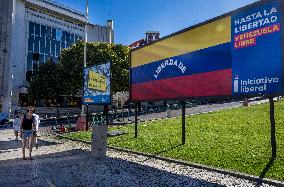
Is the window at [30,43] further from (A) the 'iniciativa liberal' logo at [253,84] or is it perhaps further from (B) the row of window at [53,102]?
(A) the 'iniciativa liberal' logo at [253,84]

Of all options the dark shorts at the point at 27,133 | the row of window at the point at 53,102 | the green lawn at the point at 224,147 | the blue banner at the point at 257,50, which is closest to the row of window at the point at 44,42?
the row of window at the point at 53,102

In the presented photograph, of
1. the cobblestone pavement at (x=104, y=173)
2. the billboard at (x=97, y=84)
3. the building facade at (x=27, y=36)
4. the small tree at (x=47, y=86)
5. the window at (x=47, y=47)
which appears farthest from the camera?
the window at (x=47, y=47)

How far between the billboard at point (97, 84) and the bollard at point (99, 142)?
4579mm

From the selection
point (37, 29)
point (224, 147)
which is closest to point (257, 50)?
point (224, 147)

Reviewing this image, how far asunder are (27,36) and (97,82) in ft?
150

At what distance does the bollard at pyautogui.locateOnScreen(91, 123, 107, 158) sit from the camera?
12423 millimetres

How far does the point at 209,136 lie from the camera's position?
15.4m

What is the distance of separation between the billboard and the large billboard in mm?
2740

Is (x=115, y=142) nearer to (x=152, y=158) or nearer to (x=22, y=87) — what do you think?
(x=152, y=158)

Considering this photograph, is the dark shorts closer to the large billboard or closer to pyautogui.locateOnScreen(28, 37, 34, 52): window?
the large billboard

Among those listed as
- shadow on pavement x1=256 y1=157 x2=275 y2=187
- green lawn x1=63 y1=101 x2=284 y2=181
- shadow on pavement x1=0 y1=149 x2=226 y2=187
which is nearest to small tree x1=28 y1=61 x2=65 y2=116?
green lawn x1=63 y1=101 x2=284 y2=181

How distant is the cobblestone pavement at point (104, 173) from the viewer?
8.36 meters

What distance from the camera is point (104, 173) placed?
957 centimetres

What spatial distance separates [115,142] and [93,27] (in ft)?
197
